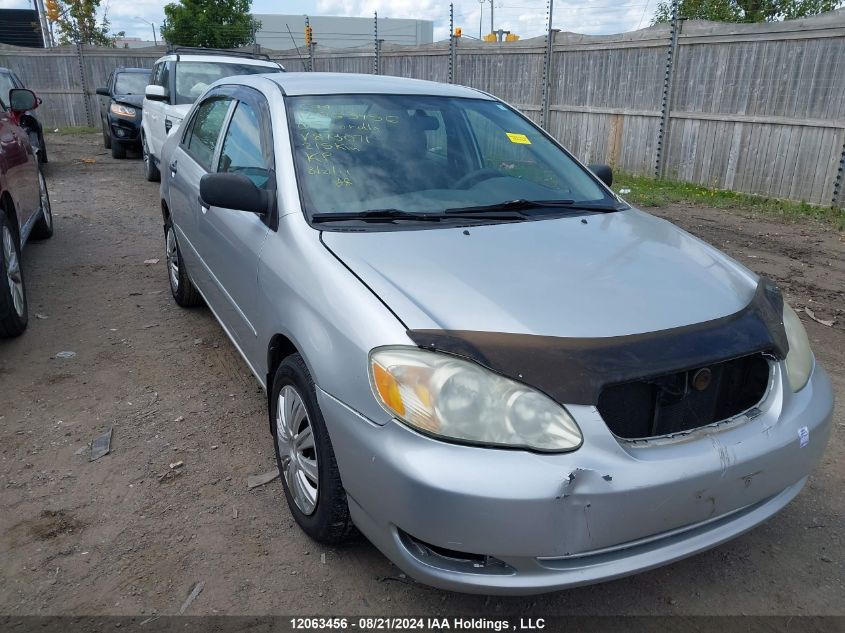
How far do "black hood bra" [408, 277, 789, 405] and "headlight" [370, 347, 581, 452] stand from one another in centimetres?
4

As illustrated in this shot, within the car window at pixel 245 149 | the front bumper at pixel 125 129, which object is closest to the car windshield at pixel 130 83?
the front bumper at pixel 125 129

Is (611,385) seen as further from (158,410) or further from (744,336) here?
(158,410)

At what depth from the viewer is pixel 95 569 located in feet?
8.34

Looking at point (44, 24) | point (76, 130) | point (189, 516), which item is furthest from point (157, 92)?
point (44, 24)

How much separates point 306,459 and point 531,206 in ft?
4.97

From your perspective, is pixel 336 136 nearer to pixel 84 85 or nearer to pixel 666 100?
pixel 666 100

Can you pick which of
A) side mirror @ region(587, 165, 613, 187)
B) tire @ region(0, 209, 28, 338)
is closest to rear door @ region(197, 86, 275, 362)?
tire @ region(0, 209, 28, 338)

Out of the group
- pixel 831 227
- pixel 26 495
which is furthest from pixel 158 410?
pixel 831 227

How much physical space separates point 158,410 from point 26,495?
2.83 feet

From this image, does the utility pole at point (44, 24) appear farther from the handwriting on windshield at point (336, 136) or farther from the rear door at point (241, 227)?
the handwriting on windshield at point (336, 136)

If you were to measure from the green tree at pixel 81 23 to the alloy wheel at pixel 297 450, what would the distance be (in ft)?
105

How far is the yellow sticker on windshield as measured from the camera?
3652mm

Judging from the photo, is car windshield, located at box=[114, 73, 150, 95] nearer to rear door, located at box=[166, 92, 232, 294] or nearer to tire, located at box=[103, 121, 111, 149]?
tire, located at box=[103, 121, 111, 149]

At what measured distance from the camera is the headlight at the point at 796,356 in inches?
93.7
